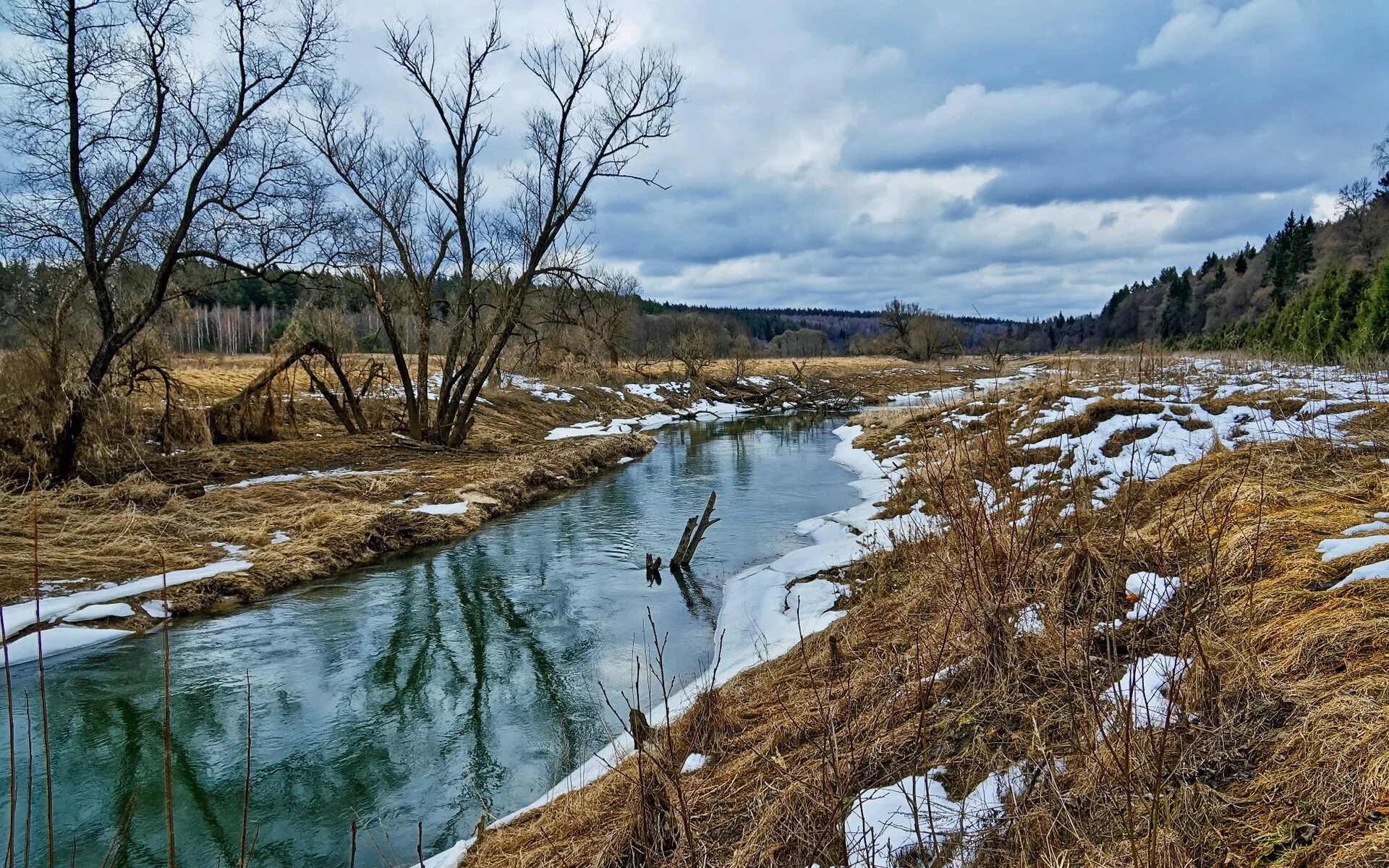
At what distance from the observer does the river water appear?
4664mm

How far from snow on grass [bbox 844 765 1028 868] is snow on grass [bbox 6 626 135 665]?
7.79 m

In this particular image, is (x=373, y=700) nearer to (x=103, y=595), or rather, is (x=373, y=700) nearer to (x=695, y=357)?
(x=103, y=595)

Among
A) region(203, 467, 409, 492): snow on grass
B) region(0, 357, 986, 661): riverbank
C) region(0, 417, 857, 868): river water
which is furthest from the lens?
region(203, 467, 409, 492): snow on grass

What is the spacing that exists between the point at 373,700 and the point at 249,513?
6067 millimetres

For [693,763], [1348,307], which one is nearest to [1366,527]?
[693,763]

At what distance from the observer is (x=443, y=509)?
12500 millimetres

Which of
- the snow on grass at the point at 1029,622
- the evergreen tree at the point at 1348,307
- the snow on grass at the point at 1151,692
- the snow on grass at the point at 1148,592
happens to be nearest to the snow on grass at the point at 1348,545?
the snow on grass at the point at 1148,592

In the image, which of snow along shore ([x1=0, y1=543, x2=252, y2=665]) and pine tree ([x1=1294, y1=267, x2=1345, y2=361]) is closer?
snow along shore ([x1=0, y1=543, x2=252, y2=665])

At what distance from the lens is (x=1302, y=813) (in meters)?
2.38

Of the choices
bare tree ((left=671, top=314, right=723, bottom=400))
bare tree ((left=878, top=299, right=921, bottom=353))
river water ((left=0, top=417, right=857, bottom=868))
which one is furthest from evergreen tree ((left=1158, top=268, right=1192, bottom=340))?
river water ((left=0, top=417, right=857, bottom=868))

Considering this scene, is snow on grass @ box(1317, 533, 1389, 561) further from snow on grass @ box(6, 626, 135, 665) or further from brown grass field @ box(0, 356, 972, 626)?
Answer: snow on grass @ box(6, 626, 135, 665)

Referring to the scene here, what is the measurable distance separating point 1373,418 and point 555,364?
27.0m

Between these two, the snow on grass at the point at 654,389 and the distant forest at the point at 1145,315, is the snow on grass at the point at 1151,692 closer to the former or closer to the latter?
the distant forest at the point at 1145,315

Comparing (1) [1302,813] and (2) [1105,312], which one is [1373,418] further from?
(2) [1105,312]
